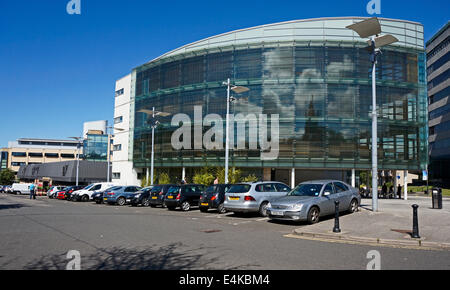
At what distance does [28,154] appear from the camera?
112688mm

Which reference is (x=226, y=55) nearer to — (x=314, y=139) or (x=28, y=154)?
(x=314, y=139)

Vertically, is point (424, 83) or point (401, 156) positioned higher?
point (424, 83)

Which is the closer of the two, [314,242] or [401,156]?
[314,242]

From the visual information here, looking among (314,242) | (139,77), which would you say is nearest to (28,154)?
(139,77)

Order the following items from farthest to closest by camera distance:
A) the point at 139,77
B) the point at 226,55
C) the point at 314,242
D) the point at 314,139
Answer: the point at 139,77 → the point at 226,55 → the point at 314,139 → the point at 314,242

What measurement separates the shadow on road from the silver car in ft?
16.4

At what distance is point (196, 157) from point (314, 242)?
3010 centimetres

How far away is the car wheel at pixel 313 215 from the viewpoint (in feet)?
41.2

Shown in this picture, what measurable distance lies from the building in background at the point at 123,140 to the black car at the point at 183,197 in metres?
28.7

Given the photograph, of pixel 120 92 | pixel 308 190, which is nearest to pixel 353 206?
pixel 308 190

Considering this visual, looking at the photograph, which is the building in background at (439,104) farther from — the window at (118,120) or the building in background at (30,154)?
the building in background at (30,154)

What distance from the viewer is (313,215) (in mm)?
12727

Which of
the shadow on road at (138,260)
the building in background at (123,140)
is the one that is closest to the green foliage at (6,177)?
the building in background at (123,140)

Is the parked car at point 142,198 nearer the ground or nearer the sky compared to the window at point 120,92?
nearer the ground
